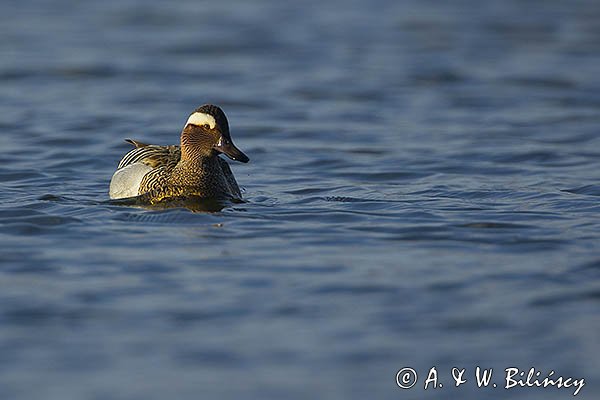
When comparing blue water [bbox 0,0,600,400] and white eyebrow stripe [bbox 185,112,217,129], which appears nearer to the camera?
blue water [bbox 0,0,600,400]

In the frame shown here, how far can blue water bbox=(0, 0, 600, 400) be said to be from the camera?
7539 millimetres

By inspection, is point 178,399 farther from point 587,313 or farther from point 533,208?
point 533,208

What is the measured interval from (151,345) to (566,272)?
131 inches

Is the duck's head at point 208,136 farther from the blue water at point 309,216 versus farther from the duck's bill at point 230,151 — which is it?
the blue water at point 309,216

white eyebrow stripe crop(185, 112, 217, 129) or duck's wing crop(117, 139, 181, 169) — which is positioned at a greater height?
white eyebrow stripe crop(185, 112, 217, 129)

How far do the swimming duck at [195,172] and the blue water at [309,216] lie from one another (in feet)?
1.04

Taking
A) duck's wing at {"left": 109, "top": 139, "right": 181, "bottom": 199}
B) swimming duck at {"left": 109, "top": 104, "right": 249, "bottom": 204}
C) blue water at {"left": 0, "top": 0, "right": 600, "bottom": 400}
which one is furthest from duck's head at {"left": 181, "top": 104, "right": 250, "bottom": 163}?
blue water at {"left": 0, "top": 0, "right": 600, "bottom": 400}

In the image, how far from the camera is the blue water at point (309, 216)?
7.54 m

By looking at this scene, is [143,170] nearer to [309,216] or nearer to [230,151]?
[230,151]

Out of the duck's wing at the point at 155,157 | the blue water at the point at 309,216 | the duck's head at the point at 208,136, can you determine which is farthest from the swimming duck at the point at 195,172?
the blue water at the point at 309,216

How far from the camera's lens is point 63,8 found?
25.3 meters

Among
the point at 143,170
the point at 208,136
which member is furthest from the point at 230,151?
the point at 143,170

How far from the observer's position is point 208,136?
11938 mm

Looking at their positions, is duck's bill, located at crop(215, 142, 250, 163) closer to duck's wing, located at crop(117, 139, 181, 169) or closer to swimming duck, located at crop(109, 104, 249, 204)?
swimming duck, located at crop(109, 104, 249, 204)
